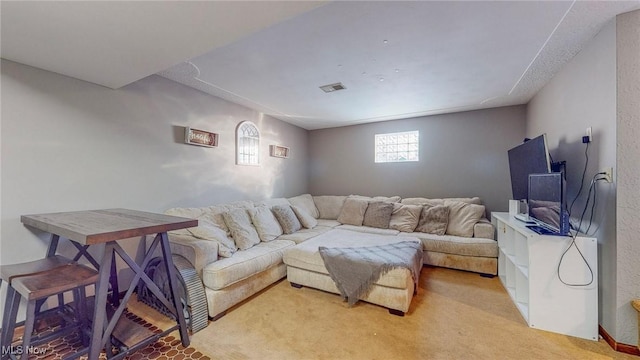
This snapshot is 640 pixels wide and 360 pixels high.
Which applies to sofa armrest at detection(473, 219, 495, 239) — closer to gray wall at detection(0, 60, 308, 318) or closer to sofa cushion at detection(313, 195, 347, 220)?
sofa cushion at detection(313, 195, 347, 220)

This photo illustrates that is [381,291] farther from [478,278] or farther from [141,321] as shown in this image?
[141,321]

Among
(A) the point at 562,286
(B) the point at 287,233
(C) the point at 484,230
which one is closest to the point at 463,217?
(C) the point at 484,230

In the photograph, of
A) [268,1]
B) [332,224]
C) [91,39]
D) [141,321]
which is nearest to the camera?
[268,1]

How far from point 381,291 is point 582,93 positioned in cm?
243

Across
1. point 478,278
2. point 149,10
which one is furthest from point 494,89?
point 149,10

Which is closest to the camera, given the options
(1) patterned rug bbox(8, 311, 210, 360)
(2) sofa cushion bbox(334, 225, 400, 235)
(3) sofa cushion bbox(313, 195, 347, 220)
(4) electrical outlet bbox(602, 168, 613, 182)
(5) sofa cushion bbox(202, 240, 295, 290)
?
(1) patterned rug bbox(8, 311, 210, 360)

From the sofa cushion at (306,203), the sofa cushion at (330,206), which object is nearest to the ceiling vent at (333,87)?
the sofa cushion at (306,203)

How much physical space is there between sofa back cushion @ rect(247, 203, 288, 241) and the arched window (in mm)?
836

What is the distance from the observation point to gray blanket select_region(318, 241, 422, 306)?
215 cm

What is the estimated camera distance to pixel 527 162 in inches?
95.7

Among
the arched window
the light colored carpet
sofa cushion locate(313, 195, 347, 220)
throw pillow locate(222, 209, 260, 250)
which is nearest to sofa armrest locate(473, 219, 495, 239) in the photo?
the light colored carpet

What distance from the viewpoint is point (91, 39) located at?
4.93 ft

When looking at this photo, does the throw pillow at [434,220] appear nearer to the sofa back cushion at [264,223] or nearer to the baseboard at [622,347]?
the baseboard at [622,347]

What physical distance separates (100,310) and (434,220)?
353 centimetres
